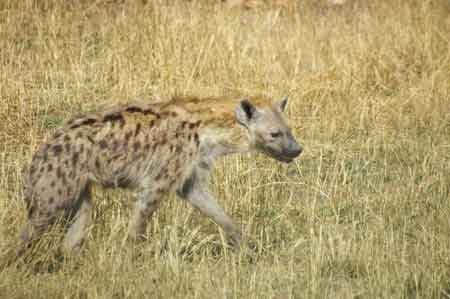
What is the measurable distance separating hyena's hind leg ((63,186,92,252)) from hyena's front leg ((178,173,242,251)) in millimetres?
594

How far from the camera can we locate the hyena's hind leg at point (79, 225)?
17.0 ft

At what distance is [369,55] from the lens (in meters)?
8.76

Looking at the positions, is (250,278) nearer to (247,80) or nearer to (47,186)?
(47,186)

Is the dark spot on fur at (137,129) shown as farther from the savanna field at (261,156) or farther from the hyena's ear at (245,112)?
the hyena's ear at (245,112)

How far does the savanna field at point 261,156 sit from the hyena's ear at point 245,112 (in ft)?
1.62

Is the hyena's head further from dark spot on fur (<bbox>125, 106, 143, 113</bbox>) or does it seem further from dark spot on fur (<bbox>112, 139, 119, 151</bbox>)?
dark spot on fur (<bbox>112, 139, 119, 151</bbox>)

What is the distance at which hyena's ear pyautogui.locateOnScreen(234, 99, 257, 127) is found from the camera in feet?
18.7

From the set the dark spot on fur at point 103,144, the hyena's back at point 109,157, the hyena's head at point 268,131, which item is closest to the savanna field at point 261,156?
the hyena's back at point 109,157

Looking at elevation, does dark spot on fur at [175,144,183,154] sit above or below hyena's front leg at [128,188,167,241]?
above

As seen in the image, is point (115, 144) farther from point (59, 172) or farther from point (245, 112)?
point (245, 112)

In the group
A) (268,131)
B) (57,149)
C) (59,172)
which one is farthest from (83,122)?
(268,131)

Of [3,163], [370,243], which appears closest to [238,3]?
[3,163]

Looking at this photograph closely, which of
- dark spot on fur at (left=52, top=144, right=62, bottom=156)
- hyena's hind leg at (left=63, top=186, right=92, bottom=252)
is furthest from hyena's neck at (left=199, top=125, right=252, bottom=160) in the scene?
dark spot on fur at (left=52, top=144, right=62, bottom=156)

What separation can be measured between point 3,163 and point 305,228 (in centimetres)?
181
